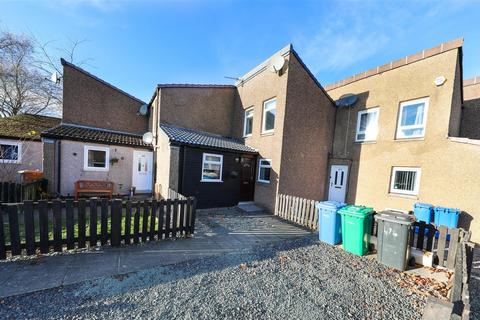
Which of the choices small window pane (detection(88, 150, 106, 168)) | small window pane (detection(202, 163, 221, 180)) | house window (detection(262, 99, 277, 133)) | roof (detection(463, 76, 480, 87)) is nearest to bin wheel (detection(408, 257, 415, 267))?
house window (detection(262, 99, 277, 133))

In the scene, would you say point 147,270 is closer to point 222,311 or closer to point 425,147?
point 222,311

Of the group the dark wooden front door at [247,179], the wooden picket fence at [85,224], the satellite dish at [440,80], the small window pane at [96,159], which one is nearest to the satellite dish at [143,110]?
the small window pane at [96,159]

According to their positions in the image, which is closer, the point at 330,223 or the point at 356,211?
the point at 356,211

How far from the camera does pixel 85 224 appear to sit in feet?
15.1

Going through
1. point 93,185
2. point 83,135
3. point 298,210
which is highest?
point 83,135

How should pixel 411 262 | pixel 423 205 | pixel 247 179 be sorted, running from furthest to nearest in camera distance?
1. pixel 247 179
2. pixel 423 205
3. pixel 411 262

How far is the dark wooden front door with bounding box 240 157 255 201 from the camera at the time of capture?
1089cm

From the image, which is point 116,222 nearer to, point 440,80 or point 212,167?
point 212,167

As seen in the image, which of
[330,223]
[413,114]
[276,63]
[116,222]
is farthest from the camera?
[276,63]

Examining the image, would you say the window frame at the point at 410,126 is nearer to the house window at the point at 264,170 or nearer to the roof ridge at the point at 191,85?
the house window at the point at 264,170

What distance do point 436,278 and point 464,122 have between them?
11.6 m

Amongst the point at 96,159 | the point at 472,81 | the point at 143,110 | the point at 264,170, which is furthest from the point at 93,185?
the point at 472,81

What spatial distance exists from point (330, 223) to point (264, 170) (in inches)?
206

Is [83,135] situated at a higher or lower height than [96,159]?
higher
